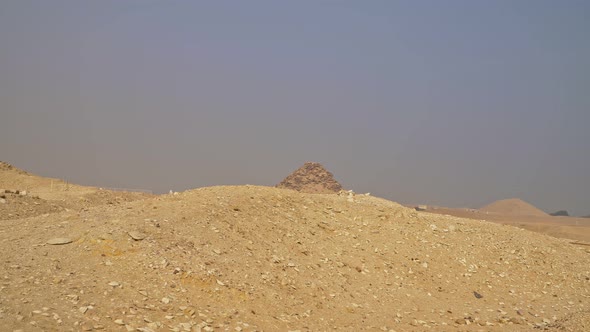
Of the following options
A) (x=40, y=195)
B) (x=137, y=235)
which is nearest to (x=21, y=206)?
(x=40, y=195)

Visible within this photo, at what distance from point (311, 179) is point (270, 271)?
2406cm

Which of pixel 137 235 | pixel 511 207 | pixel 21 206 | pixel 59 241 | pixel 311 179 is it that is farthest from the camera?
pixel 511 207

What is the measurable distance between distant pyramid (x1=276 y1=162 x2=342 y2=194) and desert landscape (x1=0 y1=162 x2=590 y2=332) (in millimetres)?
17779

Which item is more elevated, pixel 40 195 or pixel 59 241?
pixel 59 241

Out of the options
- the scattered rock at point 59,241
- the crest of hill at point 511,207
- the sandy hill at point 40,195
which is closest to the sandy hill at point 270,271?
the scattered rock at point 59,241

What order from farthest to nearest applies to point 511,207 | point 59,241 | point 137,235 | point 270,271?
point 511,207 < point 270,271 < point 137,235 < point 59,241

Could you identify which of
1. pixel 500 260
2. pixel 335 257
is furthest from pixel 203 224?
pixel 500 260

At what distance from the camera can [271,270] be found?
30.1ft

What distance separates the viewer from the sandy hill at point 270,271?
6.97 metres

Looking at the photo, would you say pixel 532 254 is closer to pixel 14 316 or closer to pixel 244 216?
pixel 244 216

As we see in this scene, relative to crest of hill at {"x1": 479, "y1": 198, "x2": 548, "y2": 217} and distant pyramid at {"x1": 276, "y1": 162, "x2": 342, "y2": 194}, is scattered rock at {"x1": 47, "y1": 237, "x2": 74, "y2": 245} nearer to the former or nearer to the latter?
distant pyramid at {"x1": 276, "y1": 162, "x2": 342, "y2": 194}

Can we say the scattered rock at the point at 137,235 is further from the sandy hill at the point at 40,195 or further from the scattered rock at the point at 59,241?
the sandy hill at the point at 40,195

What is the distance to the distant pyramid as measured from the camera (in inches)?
1277

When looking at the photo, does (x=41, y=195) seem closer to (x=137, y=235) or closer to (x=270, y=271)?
(x=137, y=235)
